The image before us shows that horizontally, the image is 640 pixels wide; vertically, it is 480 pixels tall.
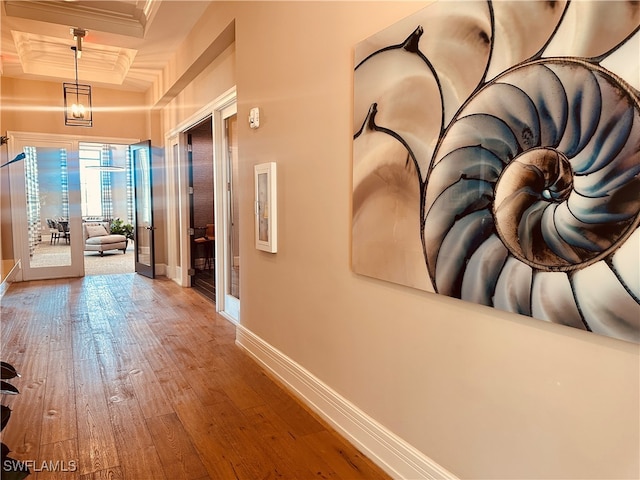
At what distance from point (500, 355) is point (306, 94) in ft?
6.12

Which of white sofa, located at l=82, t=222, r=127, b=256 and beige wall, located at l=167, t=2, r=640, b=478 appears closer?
beige wall, located at l=167, t=2, r=640, b=478

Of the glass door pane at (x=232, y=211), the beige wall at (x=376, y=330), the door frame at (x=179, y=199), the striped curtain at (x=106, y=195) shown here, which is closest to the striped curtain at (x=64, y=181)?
the door frame at (x=179, y=199)

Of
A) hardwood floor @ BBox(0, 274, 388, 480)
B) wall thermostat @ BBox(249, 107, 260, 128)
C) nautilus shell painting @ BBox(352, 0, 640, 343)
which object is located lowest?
hardwood floor @ BBox(0, 274, 388, 480)

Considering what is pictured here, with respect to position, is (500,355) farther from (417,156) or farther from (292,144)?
(292,144)

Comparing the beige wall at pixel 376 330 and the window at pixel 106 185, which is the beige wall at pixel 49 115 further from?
the window at pixel 106 185

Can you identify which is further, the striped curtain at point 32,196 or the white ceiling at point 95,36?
the striped curtain at point 32,196

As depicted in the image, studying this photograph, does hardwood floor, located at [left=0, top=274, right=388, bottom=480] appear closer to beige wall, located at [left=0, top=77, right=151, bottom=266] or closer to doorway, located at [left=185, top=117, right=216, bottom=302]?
beige wall, located at [left=0, top=77, right=151, bottom=266]

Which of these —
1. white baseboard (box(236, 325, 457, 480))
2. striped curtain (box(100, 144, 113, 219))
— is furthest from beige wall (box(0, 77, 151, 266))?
striped curtain (box(100, 144, 113, 219))

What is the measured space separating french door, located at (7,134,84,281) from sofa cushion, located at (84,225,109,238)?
3533 millimetres

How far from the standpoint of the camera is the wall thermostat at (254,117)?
3.13 m

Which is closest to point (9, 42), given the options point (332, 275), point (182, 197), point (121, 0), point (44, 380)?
point (121, 0)

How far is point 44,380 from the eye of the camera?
9.82ft

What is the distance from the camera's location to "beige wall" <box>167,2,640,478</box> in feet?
4.13

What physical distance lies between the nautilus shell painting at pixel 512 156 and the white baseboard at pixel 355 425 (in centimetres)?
80
